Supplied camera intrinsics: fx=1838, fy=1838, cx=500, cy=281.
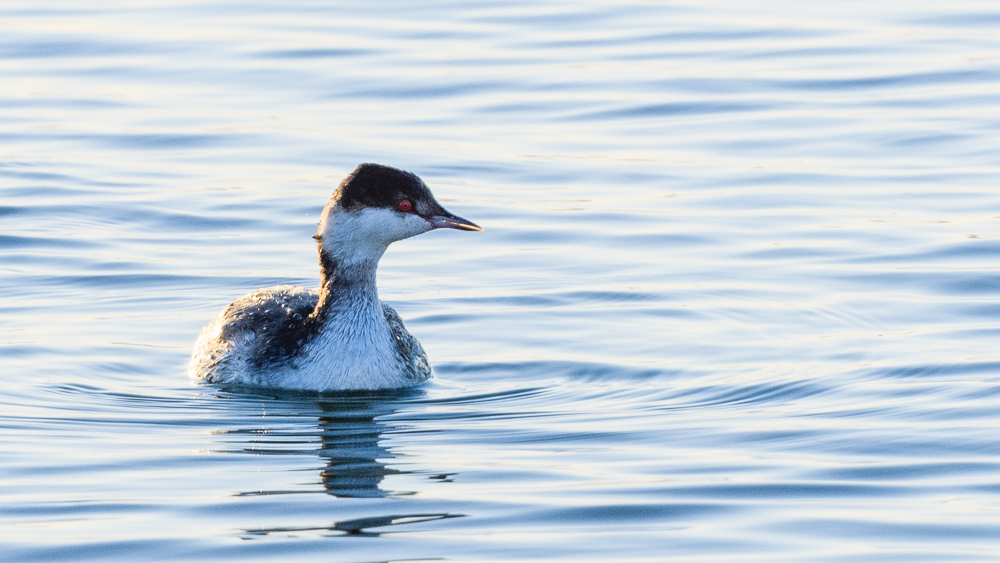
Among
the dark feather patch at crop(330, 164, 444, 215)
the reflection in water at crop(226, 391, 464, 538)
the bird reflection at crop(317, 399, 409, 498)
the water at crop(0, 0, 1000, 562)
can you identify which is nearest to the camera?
the reflection in water at crop(226, 391, 464, 538)

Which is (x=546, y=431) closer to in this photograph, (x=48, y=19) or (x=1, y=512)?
(x=1, y=512)

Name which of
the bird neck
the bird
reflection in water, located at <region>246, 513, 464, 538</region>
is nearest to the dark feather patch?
the bird

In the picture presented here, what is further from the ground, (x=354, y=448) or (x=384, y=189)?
(x=384, y=189)

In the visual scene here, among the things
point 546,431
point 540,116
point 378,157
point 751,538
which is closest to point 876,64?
point 540,116

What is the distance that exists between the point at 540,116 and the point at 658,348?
7621 millimetres

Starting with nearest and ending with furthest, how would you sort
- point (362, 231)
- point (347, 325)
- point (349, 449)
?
point (349, 449) < point (362, 231) < point (347, 325)

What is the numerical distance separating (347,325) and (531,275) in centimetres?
331

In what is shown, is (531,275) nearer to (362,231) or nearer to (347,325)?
(347,325)

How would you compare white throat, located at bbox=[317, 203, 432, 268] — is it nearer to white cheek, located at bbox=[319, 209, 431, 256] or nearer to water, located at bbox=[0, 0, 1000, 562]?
white cheek, located at bbox=[319, 209, 431, 256]

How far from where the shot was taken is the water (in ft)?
30.4

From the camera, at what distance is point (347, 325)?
12203 millimetres

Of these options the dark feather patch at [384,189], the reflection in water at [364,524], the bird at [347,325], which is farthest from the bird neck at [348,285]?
the reflection in water at [364,524]

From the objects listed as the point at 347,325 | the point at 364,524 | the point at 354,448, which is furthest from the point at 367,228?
the point at 364,524

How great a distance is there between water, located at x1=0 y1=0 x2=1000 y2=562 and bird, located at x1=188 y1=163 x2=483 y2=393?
242 mm
